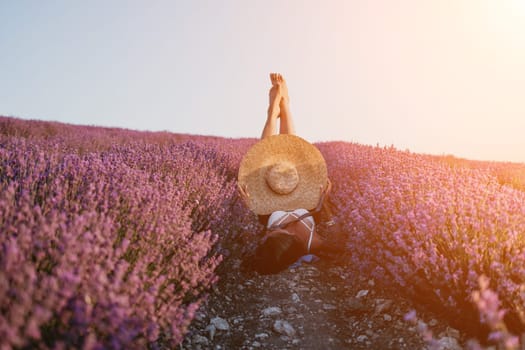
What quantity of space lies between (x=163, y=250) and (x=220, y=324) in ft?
2.12

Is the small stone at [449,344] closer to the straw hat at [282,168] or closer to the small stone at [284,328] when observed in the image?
the small stone at [284,328]

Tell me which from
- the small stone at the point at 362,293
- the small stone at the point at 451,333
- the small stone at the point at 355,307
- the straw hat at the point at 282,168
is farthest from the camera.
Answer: the straw hat at the point at 282,168

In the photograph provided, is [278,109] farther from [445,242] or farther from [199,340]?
[199,340]

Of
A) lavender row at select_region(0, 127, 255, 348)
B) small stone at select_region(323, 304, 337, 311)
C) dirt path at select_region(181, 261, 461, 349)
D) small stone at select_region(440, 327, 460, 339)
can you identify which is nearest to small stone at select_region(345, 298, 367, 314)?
dirt path at select_region(181, 261, 461, 349)

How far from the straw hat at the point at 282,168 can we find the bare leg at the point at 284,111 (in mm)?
1118

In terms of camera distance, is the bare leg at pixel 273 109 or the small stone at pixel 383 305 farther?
the bare leg at pixel 273 109

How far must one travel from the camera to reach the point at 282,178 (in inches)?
159

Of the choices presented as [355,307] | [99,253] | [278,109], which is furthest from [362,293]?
[278,109]

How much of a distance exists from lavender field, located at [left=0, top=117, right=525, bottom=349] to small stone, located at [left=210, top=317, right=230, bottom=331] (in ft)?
0.69

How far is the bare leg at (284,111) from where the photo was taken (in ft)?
17.4

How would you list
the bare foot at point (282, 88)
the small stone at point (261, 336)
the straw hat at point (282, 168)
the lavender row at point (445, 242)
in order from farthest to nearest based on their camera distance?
the bare foot at point (282, 88), the straw hat at point (282, 168), the small stone at point (261, 336), the lavender row at point (445, 242)

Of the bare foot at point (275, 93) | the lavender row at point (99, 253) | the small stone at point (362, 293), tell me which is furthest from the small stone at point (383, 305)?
the bare foot at point (275, 93)

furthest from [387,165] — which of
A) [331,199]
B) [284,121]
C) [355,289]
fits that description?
[284,121]

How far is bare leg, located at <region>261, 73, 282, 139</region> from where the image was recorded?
5.05m
